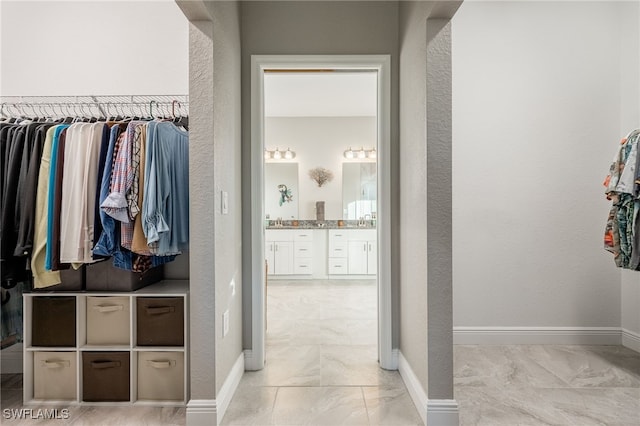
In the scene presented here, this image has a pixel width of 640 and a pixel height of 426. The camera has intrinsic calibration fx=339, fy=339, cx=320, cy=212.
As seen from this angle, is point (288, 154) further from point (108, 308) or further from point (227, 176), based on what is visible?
point (108, 308)

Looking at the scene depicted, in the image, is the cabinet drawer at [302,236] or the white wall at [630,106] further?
the cabinet drawer at [302,236]

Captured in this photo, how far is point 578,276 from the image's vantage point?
2.90 m

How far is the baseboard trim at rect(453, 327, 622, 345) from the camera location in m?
2.88

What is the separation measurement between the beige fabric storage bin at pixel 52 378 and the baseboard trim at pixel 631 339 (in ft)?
13.3

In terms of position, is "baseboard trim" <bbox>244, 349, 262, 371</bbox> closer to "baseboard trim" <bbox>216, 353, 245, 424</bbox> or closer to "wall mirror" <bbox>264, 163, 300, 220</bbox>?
"baseboard trim" <bbox>216, 353, 245, 424</bbox>

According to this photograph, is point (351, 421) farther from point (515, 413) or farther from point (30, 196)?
point (30, 196)

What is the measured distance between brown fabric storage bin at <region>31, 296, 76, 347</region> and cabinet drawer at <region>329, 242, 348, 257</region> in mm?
4334

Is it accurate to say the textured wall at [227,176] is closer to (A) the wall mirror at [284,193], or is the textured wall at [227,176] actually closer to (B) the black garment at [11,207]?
(B) the black garment at [11,207]

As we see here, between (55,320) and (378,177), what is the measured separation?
220 centimetres

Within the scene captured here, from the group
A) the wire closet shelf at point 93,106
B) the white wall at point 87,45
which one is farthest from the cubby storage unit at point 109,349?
the white wall at point 87,45

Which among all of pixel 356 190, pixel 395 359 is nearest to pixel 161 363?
pixel 395 359

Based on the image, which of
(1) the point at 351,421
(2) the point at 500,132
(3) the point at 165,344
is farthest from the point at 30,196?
(2) the point at 500,132

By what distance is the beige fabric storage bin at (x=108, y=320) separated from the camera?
6.47 ft

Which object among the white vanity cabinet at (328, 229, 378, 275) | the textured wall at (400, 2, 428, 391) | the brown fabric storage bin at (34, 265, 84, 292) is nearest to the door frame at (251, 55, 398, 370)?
the textured wall at (400, 2, 428, 391)
